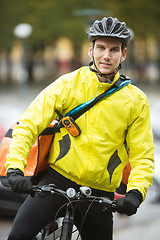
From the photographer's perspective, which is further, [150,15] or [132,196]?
[150,15]

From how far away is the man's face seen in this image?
3109 millimetres

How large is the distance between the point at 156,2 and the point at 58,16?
586cm

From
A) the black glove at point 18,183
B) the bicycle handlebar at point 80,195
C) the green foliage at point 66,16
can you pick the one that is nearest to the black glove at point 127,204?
the bicycle handlebar at point 80,195

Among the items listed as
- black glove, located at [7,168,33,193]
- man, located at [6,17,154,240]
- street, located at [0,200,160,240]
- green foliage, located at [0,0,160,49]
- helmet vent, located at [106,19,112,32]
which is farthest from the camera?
green foliage, located at [0,0,160,49]

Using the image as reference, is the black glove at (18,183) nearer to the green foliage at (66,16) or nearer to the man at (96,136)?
the man at (96,136)

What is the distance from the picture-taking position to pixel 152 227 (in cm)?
676

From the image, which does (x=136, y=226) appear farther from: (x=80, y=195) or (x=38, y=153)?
(x=80, y=195)

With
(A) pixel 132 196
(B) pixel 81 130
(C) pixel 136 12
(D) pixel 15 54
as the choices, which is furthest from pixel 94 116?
(D) pixel 15 54

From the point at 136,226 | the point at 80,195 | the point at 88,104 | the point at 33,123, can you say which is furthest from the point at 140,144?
the point at 136,226

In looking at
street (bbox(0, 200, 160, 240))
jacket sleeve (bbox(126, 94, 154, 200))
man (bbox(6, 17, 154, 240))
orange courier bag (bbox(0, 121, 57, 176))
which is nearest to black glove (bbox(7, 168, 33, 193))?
man (bbox(6, 17, 154, 240))

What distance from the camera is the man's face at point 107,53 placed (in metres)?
3.11

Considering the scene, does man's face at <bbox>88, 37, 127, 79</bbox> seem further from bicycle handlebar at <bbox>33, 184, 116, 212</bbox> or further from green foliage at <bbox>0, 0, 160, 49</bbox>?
green foliage at <bbox>0, 0, 160, 49</bbox>

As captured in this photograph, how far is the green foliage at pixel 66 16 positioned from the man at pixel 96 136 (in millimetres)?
28386

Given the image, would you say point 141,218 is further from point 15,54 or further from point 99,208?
point 15,54
